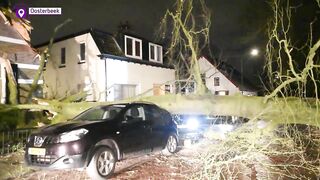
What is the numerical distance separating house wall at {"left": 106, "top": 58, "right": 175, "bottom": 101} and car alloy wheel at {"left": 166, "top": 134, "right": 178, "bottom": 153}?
1042cm

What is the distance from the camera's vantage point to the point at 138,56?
24.4 metres

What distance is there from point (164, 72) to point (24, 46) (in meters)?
13.3

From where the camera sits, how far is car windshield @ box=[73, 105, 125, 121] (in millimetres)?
7876

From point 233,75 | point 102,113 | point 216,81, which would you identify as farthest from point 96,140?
point 233,75

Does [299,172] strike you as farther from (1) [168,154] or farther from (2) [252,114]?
(1) [168,154]

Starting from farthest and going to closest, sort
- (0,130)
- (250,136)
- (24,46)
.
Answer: (24,46), (0,130), (250,136)

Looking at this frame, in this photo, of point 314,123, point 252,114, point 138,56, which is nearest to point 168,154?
point 252,114

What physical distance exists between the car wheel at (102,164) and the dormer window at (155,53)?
62.0 feet

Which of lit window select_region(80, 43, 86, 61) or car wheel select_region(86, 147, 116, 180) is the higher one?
lit window select_region(80, 43, 86, 61)

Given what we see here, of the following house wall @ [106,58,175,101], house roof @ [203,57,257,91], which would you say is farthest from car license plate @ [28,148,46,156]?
house roof @ [203,57,257,91]

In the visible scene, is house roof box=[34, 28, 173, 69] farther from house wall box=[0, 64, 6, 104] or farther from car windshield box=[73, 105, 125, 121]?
car windshield box=[73, 105, 125, 121]

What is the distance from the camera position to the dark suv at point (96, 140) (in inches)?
255

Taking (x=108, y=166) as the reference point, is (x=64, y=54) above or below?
above

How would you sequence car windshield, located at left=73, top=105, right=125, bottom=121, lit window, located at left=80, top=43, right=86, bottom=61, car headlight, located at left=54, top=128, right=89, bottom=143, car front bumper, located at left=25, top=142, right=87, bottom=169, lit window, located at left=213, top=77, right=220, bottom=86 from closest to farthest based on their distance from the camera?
car front bumper, located at left=25, top=142, right=87, bottom=169, car headlight, located at left=54, top=128, right=89, bottom=143, car windshield, located at left=73, top=105, right=125, bottom=121, lit window, located at left=80, top=43, right=86, bottom=61, lit window, located at left=213, top=77, right=220, bottom=86
